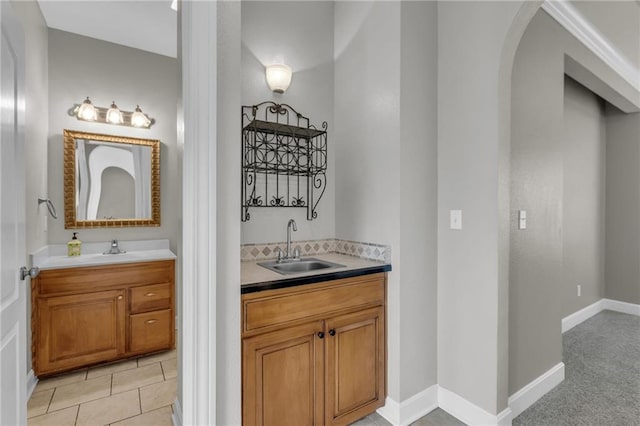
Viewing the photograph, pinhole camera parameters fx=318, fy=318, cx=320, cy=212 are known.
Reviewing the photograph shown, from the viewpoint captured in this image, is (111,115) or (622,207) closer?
(111,115)

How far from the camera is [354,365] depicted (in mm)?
1838

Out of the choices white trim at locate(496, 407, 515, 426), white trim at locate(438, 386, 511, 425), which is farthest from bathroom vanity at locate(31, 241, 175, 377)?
white trim at locate(496, 407, 515, 426)

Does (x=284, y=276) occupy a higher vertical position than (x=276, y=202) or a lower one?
lower

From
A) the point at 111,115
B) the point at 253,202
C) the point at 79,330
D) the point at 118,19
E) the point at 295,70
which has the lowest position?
the point at 79,330

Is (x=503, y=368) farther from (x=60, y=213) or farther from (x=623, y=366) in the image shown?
(x=60, y=213)

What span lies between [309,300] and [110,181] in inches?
96.9

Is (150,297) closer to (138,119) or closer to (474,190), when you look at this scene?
(138,119)

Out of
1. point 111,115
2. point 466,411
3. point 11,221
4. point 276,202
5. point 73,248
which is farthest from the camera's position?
point 111,115

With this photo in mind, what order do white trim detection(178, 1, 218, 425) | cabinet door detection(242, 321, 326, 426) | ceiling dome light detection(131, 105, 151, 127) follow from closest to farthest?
white trim detection(178, 1, 218, 425), cabinet door detection(242, 321, 326, 426), ceiling dome light detection(131, 105, 151, 127)

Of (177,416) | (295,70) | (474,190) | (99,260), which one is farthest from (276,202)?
(99,260)

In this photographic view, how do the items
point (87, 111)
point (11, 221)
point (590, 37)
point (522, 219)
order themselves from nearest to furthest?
1. point (11, 221)
2. point (522, 219)
3. point (590, 37)
4. point (87, 111)

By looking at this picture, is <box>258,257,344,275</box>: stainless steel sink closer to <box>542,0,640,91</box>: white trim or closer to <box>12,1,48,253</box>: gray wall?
<box>12,1,48,253</box>: gray wall

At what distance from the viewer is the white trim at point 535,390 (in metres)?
1.97

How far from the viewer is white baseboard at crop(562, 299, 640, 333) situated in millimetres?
3398
